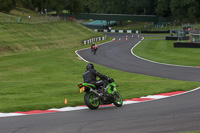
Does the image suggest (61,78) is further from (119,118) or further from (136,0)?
(136,0)

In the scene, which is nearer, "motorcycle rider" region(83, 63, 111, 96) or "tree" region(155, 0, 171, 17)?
"motorcycle rider" region(83, 63, 111, 96)

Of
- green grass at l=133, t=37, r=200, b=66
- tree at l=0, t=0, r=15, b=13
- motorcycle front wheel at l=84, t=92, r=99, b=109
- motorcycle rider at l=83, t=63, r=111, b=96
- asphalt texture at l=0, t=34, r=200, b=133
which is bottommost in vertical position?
green grass at l=133, t=37, r=200, b=66

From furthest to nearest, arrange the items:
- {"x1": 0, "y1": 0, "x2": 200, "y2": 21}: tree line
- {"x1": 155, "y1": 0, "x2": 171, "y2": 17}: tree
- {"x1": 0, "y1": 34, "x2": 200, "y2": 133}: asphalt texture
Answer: {"x1": 155, "y1": 0, "x2": 171, "y2": 17}: tree → {"x1": 0, "y1": 0, "x2": 200, "y2": 21}: tree line → {"x1": 0, "y1": 34, "x2": 200, "y2": 133}: asphalt texture

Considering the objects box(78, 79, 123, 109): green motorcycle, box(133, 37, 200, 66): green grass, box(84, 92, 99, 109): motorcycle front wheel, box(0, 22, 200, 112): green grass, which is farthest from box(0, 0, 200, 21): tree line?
box(84, 92, 99, 109): motorcycle front wheel

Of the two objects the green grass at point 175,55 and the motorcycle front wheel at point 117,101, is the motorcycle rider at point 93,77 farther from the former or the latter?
the green grass at point 175,55

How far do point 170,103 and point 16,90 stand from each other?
26.3 ft

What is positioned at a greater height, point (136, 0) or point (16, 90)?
point (136, 0)

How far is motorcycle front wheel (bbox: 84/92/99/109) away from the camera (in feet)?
41.8

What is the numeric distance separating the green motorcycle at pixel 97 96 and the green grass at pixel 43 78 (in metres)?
0.90

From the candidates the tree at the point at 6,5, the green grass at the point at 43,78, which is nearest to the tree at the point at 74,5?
the tree at the point at 6,5

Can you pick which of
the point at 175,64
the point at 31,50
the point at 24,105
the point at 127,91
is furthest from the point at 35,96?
the point at 31,50

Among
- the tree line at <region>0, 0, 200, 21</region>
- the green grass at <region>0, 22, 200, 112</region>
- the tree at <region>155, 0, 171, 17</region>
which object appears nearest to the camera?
the green grass at <region>0, 22, 200, 112</region>

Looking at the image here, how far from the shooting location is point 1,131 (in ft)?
32.0

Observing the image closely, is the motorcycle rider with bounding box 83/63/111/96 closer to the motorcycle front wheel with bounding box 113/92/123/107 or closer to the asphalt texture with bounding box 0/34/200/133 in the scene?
the motorcycle front wheel with bounding box 113/92/123/107
